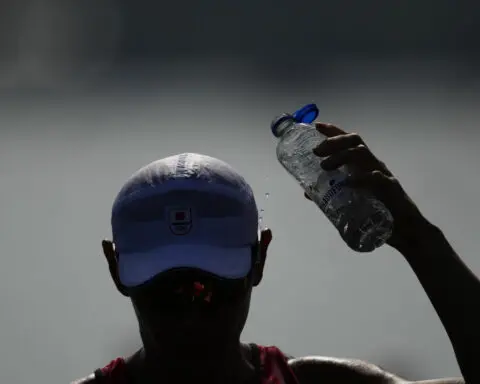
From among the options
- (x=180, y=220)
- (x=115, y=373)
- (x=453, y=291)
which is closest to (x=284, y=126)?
(x=180, y=220)

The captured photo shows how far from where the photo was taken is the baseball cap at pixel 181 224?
1.11 meters

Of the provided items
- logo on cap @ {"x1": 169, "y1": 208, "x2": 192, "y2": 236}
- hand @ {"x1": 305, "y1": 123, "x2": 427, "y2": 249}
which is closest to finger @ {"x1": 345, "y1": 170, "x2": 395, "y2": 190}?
hand @ {"x1": 305, "y1": 123, "x2": 427, "y2": 249}

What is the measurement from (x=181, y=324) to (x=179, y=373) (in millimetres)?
98

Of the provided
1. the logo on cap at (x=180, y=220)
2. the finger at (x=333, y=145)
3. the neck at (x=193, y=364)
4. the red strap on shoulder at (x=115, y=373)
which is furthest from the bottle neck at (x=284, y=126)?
the red strap on shoulder at (x=115, y=373)

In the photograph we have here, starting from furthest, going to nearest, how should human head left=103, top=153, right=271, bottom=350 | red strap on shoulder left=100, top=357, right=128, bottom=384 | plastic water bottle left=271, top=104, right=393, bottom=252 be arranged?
red strap on shoulder left=100, top=357, right=128, bottom=384, plastic water bottle left=271, top=104, right=393, bottom=252, human head left=103, top=153, right=271, bottom=350

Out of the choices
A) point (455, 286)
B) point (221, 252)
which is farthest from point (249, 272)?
point (455, 286)

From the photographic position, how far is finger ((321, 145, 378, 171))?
115 centimetres

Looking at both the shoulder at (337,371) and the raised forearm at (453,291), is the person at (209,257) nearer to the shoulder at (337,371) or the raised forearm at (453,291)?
the raised forearm at (453,291)

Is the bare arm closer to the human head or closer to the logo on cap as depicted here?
the human head

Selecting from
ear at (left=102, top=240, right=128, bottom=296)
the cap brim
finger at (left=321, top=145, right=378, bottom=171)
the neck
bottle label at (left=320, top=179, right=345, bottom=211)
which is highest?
finger at (left=321, top=145, right=378, bottom=171)

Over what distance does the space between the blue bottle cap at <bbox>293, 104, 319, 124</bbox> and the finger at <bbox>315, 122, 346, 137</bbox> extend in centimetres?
1

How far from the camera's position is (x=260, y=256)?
1224 millimetres

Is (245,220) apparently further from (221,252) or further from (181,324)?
(181,324)

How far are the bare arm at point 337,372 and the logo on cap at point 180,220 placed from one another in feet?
1.75
